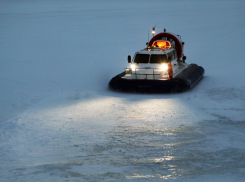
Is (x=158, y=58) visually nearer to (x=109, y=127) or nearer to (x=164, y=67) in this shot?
(x=164, y=67)

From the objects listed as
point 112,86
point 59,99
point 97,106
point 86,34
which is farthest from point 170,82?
point 86,34

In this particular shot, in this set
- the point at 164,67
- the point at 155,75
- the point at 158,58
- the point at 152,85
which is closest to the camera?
the point at 152,85

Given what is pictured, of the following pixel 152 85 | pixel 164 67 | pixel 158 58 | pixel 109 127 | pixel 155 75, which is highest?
pixel 158 58

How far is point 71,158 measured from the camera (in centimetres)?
582

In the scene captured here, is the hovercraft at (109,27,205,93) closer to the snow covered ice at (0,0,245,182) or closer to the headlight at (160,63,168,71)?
the headlight at (160,63,168,71)

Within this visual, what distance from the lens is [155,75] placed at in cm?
1138

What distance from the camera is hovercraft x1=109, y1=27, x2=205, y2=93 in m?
10.7

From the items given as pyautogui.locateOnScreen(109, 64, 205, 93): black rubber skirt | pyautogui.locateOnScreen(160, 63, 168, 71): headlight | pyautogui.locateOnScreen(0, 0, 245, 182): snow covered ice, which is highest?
pyautogui.locateOnScreen(160, 63, 168, 71): headlight

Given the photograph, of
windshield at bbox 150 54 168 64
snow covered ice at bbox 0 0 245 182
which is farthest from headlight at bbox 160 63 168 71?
snow covered ice at bbox 0 0 245 182

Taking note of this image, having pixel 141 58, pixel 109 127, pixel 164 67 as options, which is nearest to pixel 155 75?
pixel 164 67

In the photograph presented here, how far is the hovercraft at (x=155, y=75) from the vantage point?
10742mm

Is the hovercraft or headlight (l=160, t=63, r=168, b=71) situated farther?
headlight (l=160, t=63, r=168, b=71)

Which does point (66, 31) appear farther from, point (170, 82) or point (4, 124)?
point (4, 124)

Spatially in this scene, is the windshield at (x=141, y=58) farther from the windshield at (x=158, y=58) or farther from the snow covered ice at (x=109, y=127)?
the snow covered ice at (x=109, y=127)
